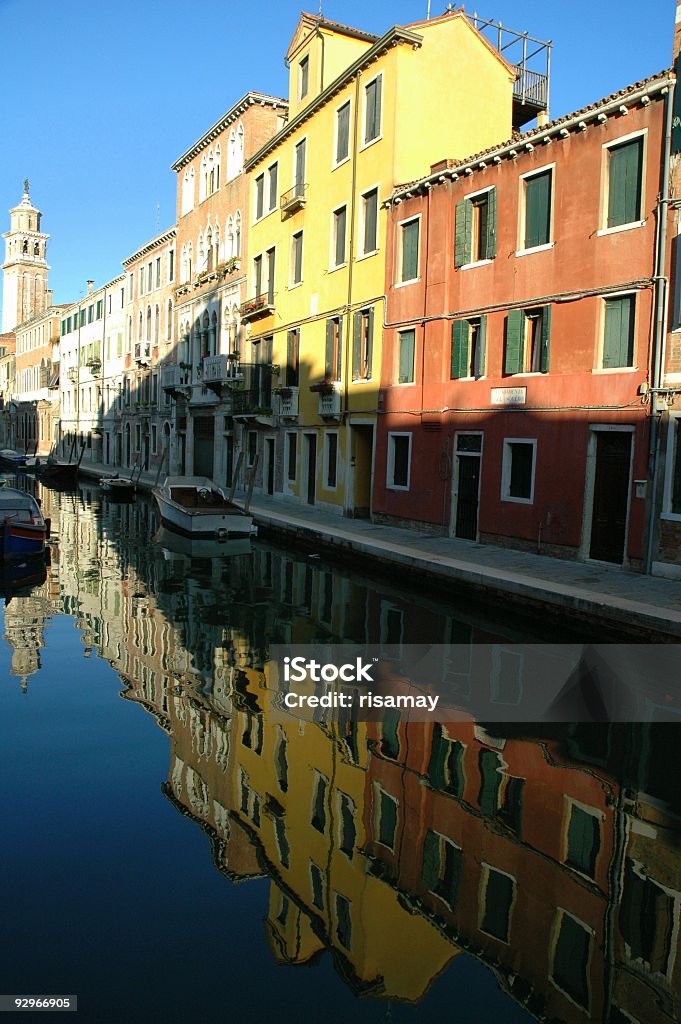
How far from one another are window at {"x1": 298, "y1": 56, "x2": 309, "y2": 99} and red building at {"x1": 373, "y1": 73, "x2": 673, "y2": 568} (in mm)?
8488

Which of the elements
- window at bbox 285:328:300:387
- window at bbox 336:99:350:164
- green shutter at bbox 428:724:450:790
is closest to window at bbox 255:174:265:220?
window at bbox 285:328:300:387

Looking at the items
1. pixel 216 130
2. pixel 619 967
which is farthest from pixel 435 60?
pixel 619 967

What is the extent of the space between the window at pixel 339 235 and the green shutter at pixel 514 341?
8.49 metres

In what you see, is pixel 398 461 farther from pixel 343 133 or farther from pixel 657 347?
pixel 343 133

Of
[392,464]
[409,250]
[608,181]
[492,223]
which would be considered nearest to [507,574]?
[608,181]

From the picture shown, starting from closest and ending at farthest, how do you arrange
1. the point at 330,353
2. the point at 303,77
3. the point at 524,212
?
the point at 524,212, the point at 330,353, the point at 303,77

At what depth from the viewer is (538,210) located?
16047mm

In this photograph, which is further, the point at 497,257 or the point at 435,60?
the point at 435,60

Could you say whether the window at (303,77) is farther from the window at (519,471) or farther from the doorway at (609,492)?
the doorway at (609,492)

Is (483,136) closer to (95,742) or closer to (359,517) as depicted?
(359,517)

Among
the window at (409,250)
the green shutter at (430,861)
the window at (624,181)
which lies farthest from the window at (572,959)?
the window at (409,250)

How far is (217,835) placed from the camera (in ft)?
19.6

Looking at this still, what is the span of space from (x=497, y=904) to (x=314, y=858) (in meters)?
1.31

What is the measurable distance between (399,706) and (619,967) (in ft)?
14.0
